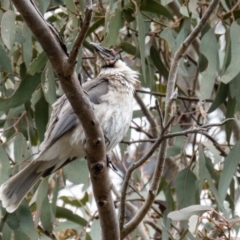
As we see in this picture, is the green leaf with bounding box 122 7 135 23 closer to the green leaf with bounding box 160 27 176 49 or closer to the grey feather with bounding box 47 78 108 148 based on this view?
the green leaf with bounding box 160 27 176 49

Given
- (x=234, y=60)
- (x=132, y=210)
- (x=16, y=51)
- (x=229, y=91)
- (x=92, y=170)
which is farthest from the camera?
(x=132, y=210)

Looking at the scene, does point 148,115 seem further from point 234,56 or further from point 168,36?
point 234,56

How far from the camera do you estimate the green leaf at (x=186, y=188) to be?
10.7 ft

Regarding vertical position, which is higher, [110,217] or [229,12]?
[229,12]

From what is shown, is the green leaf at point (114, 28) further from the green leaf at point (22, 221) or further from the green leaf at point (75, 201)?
the green leaf at point (75, 201)

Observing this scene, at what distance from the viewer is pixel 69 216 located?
3.74 m

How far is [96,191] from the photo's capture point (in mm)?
2465

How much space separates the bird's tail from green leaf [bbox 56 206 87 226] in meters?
0.67

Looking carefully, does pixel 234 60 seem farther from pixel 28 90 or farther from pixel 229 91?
pixel 28 90

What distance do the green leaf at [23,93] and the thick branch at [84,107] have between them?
793 mm

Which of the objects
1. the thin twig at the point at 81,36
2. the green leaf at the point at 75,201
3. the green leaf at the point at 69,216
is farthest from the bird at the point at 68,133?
the green leaf at the point at 75,201

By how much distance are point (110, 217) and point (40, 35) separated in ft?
2.45

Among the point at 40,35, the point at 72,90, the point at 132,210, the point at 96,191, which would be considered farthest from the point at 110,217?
the point at 132,210

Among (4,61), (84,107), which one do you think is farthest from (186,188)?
(84,107)
